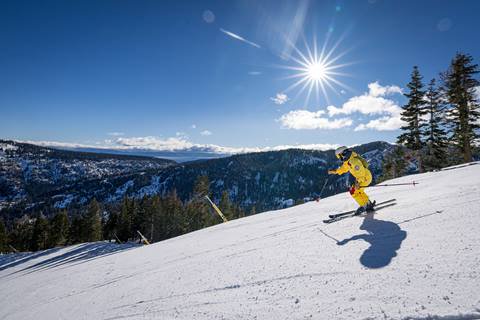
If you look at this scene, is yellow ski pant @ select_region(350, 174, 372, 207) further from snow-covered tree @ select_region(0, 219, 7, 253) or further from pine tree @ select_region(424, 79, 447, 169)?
snow-covered tree @ select_region(0, 219, 7, 253)

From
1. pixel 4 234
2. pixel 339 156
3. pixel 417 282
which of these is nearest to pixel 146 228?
pixel 4 234

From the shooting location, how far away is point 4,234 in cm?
5766

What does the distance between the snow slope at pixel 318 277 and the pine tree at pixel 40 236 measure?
6142 cm

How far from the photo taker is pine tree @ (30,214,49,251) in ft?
186

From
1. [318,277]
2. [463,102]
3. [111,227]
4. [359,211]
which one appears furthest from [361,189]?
[111,227]

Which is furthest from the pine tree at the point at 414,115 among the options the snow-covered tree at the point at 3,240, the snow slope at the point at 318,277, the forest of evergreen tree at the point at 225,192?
the snow-covered tree at the point at 3,240

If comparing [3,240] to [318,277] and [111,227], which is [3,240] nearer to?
[111,227]

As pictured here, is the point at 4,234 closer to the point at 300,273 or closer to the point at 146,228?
the point at 146,228

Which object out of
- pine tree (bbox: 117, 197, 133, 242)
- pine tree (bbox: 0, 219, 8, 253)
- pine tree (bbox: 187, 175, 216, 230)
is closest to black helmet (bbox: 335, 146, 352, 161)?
pine tree (bbox: 187, 175, 216, 230)

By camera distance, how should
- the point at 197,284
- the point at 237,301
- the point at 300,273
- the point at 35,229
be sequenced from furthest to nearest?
the point at 35,229
the point at 197,284
the point at 300,273
the point at 237,301

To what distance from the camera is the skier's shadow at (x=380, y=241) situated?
14.6 feet

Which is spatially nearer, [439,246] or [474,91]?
[439,246]

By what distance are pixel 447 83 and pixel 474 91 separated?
2.66 meters

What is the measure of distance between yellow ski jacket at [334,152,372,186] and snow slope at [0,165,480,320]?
114cm
